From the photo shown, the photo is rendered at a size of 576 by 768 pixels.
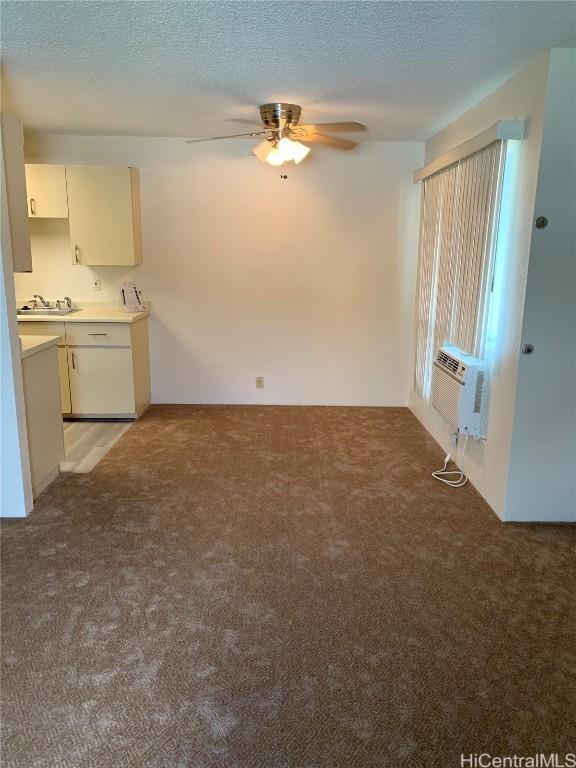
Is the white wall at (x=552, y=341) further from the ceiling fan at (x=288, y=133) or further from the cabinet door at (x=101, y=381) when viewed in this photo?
the cabinet door at (x=101, y=381)

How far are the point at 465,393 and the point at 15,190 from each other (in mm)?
2794

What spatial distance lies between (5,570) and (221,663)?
48.2 inches

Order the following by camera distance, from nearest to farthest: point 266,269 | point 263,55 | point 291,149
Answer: point 263,55
point 291,149
point 266,269

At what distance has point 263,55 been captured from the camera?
2.56m

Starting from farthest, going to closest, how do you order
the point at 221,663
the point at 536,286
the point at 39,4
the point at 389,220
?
the point at 389,220 → the point at 536,286 → the point at 39,4 → the point at 221,663

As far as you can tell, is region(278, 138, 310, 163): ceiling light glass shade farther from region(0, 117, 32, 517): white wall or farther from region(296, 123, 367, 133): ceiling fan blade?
region(0, 117, 32, 517): white wall

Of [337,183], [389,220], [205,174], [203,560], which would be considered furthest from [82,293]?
[203,560]

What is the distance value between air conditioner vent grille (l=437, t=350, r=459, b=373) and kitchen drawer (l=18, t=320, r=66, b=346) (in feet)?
10.0

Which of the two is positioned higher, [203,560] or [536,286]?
[536,286]

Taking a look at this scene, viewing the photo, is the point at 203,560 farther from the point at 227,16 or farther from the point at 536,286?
the point at 227,16

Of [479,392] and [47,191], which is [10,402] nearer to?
[47,191]

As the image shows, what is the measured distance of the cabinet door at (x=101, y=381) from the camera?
4.54m

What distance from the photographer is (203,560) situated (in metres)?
2.62

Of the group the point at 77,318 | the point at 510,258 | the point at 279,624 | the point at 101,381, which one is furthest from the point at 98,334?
the point at 510,258
